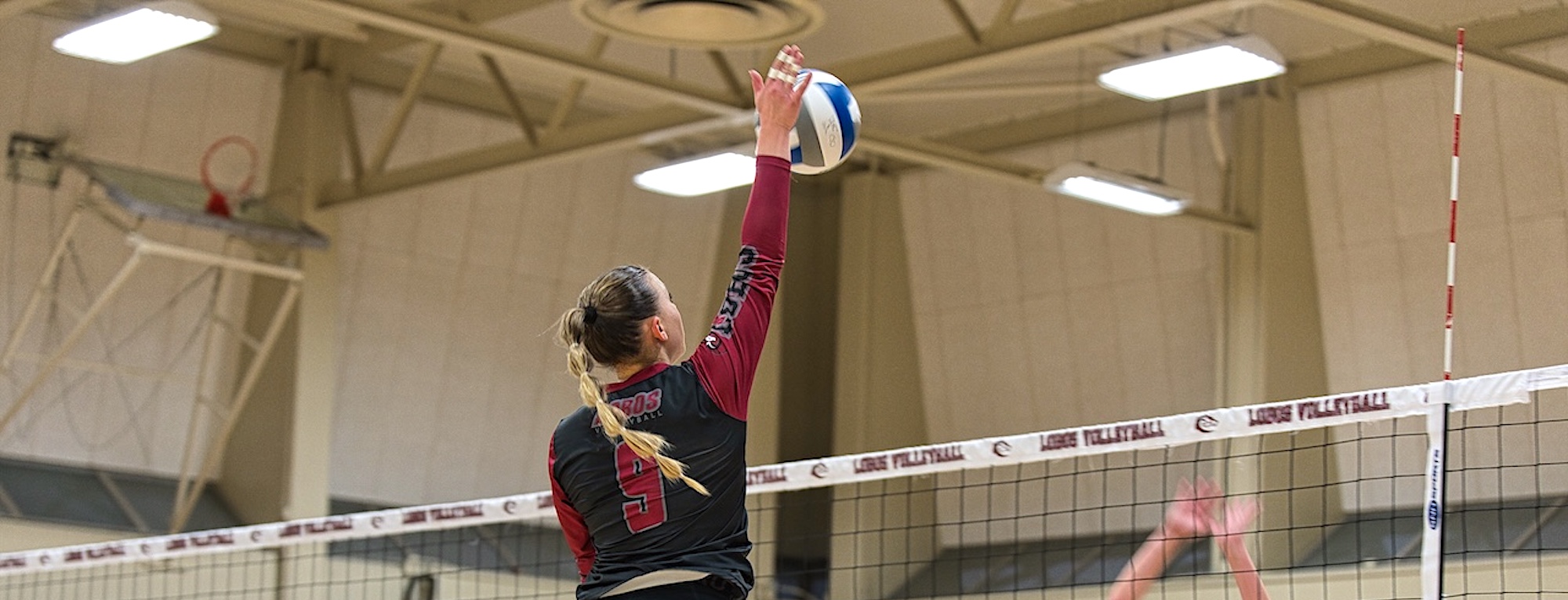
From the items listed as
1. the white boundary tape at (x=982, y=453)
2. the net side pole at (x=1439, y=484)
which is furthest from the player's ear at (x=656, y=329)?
the white boundary tape at (x=982, y=453)

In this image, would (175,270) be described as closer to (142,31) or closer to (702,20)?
(142,31)

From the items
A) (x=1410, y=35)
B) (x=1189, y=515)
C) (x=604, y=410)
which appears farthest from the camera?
(x=1410, y=35)

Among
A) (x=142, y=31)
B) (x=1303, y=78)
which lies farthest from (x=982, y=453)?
(x=1303, y=78)

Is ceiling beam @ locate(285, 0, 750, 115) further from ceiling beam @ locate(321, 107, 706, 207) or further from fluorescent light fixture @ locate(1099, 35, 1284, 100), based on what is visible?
fluorescent light fixture @ locate(1099, 35, 1284, 100)

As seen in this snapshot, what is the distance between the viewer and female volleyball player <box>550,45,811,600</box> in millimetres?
3506

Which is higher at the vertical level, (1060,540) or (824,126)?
(1060,540)

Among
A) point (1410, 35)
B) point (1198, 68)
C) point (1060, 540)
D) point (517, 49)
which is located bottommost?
point (1060, 540)

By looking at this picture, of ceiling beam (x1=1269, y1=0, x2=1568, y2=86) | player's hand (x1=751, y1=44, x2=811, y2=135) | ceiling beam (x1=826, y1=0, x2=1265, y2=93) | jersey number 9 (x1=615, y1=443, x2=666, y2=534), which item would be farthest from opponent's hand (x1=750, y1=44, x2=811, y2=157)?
ceiling beam (x1=1269, y1=0, x2=1568, y2=86)

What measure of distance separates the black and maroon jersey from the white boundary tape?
2837 millimetres

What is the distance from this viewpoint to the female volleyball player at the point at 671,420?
351 centimetres

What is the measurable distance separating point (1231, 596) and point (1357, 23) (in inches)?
221

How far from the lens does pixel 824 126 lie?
488 centimetres

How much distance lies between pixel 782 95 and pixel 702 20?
855 cm

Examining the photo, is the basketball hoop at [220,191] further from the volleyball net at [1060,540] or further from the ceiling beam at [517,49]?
the volleyball net at [1060,540]
